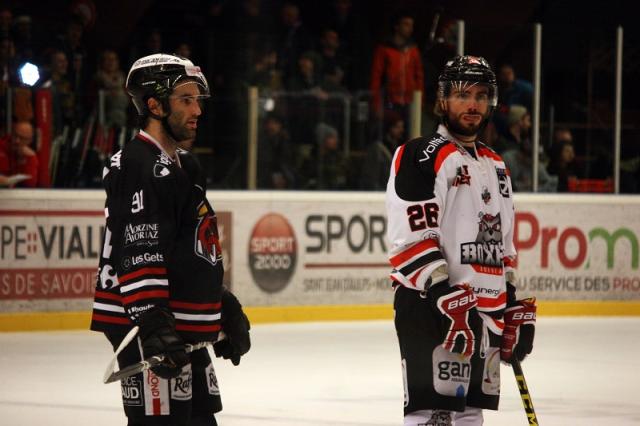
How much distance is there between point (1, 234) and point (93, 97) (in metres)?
1.28

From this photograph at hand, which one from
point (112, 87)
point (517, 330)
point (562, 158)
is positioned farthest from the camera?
point (562, 158)

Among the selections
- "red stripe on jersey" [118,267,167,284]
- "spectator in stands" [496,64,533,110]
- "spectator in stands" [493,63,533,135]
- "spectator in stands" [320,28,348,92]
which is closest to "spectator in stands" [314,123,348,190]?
"spectator in stands" [320,28,348,92]

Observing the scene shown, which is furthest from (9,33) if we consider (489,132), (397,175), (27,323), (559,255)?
(397,175)

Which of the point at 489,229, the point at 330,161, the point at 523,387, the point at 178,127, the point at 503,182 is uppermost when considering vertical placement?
the point at 330,161

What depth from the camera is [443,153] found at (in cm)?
326

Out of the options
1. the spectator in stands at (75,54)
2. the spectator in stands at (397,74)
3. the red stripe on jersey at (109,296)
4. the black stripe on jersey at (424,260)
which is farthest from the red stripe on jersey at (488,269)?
the spectator in stands at (397,74)

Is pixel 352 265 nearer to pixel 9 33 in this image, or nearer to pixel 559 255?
pixel 559 255

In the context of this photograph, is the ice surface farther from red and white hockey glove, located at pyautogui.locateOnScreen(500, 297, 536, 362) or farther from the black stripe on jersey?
the black stripe on jersey

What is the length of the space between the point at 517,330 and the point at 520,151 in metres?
6.78

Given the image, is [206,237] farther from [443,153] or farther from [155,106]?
[443,153]

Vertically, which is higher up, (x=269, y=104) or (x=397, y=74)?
(x=397, y=74)

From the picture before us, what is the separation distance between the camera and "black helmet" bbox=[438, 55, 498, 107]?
3.34 meters

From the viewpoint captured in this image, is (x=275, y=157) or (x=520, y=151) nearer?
(x=275, y=157)

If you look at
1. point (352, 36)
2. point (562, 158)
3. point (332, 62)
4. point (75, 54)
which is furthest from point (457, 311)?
point (352, 36)
